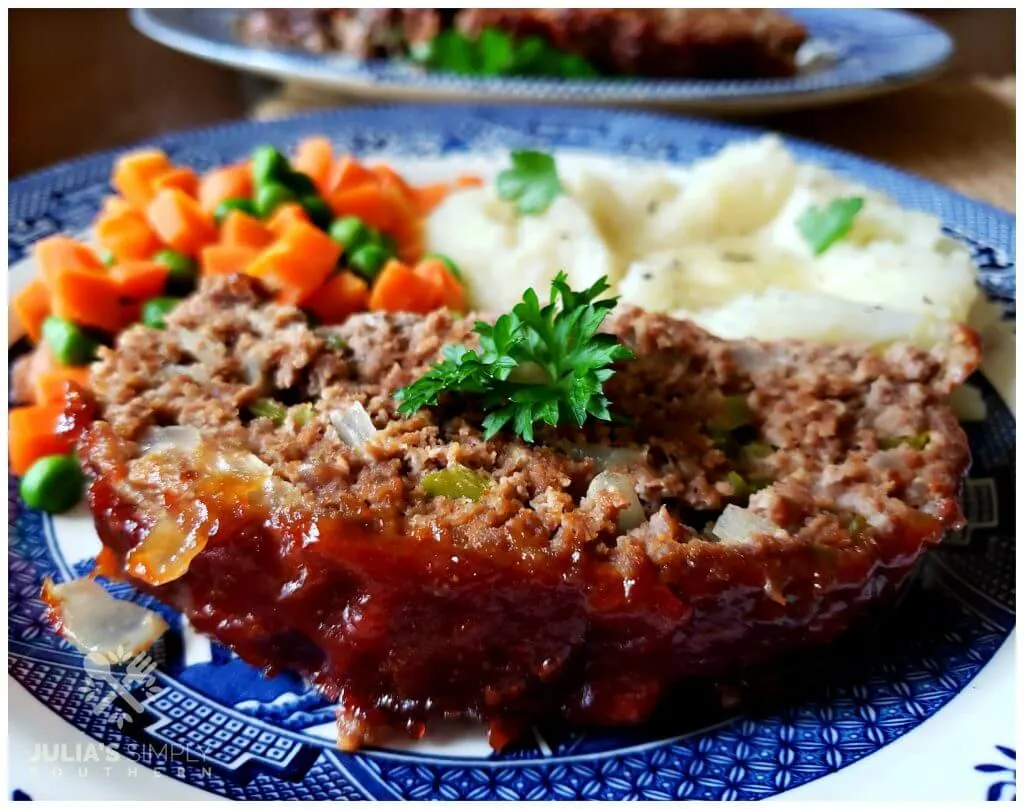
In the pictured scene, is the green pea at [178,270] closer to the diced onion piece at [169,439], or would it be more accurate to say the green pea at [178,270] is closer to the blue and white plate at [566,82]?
the diced onion piece at [169,439]

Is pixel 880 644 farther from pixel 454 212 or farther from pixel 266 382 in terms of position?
pixel 454 212

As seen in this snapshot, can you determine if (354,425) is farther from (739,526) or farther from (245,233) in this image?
(245,233)

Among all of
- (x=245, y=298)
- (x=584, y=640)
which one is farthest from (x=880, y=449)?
(x=245, y=298)

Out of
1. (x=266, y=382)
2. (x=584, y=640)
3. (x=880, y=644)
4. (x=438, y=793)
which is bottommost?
(x=438, y=793)

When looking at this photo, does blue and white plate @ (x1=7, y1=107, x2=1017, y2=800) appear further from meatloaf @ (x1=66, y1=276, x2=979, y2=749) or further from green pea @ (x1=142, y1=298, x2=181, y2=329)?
green pea @ (x1=142, y1=298, x2=181, y2=329)

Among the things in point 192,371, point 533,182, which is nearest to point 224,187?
point 533,182
